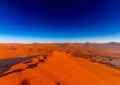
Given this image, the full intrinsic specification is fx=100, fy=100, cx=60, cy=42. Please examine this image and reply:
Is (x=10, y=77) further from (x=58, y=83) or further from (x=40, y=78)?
(x=58, y=83)

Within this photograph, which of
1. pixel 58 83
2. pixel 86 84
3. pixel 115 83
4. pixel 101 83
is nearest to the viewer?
pixel 58 83

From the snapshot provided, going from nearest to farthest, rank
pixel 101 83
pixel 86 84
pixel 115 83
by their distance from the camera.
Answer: pixel 86 84 < pixel 101 83 < pixel 115 83

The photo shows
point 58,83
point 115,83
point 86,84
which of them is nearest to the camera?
point 58,83

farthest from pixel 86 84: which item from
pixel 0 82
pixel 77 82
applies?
pixel 0 82

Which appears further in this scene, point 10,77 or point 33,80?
point 10,77

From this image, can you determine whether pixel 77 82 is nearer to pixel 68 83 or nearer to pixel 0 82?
pixel 68 83

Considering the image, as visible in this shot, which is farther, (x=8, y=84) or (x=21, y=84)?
(x=8, y=84)

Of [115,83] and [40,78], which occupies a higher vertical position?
[40,78]

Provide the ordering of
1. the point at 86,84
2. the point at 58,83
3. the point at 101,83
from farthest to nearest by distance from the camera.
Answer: the point at 101,83
the point at 86,84
the point at 58,83

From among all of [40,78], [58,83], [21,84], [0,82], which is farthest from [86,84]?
[0,82]
